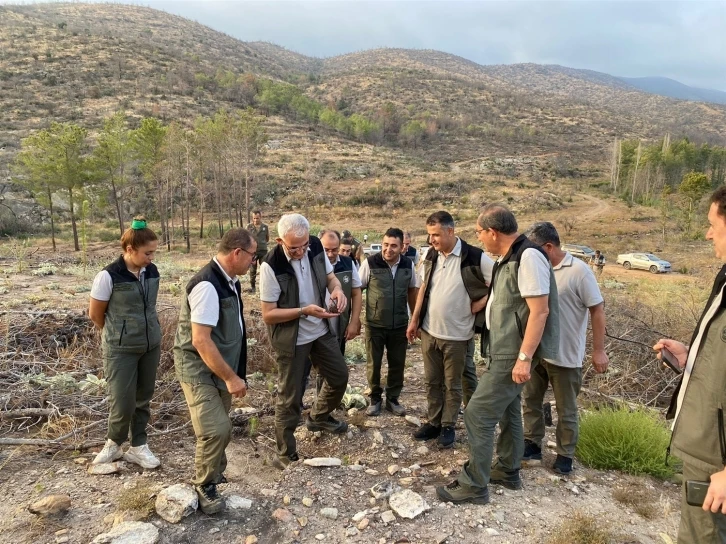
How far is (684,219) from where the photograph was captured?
30.4m

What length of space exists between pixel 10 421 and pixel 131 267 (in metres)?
2.02

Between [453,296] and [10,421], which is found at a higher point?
Result: [453,296]

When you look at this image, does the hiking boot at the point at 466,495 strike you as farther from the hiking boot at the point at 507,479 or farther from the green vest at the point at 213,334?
the green vest at the point at 213,334

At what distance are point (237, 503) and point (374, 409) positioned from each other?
5.66 ft

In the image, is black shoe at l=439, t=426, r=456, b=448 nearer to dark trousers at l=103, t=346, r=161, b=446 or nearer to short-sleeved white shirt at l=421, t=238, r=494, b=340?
short-sleeved white shirt at l=421, t=238, r=494, b=340

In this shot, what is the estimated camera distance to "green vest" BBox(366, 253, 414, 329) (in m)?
4.12

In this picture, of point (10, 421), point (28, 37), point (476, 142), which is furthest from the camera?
point (476, 142)

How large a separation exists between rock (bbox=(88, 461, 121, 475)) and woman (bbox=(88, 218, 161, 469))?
0.20ft

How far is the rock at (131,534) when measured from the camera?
7.64ft

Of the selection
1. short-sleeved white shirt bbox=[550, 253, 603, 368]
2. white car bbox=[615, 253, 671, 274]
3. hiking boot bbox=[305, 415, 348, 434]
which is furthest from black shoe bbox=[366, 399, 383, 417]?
white car bbox=[615, 253, 671, 274]

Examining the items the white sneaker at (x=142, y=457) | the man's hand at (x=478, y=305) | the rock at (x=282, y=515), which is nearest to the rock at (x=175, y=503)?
the rock at (x=282, y=515)

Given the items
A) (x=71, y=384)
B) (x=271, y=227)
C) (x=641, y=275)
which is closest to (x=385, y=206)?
(x=271, y=227)

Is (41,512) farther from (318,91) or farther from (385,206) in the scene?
(318,91)

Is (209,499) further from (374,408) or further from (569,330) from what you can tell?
(569,330)
